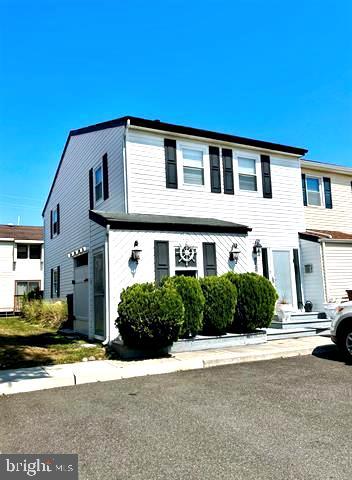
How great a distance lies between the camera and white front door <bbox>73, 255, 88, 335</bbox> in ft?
40.7

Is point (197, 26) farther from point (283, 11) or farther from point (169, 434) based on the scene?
point (169, 434)

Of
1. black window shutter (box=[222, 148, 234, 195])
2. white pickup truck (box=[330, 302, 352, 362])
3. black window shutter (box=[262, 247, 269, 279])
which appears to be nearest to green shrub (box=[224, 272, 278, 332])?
white pickup truck (box=[330, 302, 352, 362])

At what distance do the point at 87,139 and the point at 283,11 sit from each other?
8.94 meters

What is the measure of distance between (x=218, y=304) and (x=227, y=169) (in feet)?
19.7

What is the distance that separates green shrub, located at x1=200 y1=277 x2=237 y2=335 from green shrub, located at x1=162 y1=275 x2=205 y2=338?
1.42ft

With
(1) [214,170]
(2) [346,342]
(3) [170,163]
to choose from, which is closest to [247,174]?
(1) [214,170]

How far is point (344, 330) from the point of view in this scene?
8117 mm

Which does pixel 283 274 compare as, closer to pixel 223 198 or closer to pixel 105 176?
pixel 223 198

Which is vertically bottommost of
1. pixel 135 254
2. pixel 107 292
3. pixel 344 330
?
pixel 344 330

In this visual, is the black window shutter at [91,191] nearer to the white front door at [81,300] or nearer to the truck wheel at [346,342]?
the white front door at [81,300]

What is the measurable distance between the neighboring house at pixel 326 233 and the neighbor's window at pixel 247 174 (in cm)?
283

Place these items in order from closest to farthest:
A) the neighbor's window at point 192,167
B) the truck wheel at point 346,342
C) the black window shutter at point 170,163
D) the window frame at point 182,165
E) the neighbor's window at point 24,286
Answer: the truck wheel at point 346,342 < the black window shutter at point 170,163 < the window frame at point 182,165 < the neighbor's window at point 192,167 < the neighbor's window at point 24,286

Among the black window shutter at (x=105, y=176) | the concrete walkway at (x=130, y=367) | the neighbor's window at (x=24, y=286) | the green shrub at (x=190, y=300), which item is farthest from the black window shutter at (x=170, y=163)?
the neighbor's window at (x=24, y=286)

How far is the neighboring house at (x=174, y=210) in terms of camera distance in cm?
1040
